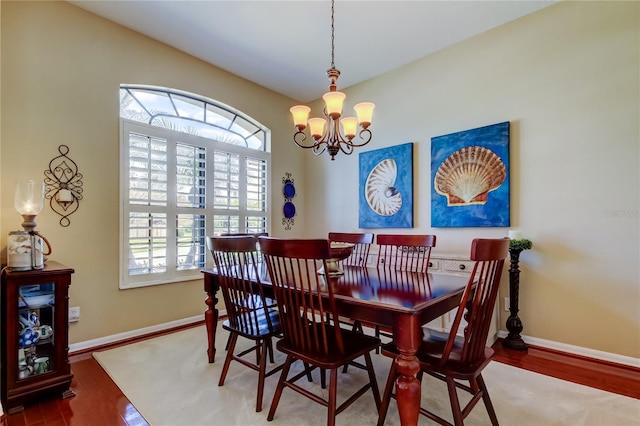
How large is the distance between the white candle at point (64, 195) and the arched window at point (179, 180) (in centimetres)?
44

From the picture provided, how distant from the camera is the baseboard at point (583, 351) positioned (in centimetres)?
238

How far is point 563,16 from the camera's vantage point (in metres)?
2.70

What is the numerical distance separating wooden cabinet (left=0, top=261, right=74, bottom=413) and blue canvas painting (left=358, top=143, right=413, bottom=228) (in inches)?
121

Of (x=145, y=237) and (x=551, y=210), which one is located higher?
(x=551, y=210)

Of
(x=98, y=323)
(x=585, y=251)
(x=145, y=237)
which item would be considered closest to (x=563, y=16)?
(x=585, y=251)

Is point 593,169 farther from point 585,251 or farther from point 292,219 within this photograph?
point 292,219

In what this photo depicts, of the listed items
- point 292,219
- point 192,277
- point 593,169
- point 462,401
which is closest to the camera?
point 462,401

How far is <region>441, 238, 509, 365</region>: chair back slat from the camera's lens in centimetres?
137

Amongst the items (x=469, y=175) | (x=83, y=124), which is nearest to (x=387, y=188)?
(x=469, y=175)

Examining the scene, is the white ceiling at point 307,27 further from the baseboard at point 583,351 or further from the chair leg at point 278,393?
the baseboard at point 583,351

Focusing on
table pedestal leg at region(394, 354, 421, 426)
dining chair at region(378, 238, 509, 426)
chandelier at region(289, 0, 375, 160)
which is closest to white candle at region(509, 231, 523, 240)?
dining chair at region(378, 238, 509, 426)

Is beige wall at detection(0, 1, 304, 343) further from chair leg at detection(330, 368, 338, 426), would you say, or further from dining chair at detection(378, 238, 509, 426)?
dining chair at detection(378, 238, 509, 426)

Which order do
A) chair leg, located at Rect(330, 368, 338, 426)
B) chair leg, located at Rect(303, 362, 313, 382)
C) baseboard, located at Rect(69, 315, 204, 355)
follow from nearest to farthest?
1. chair leg, located at Rect(330, 368, 338, 426)
2. chair leg, located at Rect(303, 362, 313, 382)
3. baseboard, located at Rect(69, 315, 204, 355)

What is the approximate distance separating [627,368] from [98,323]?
4.42 metres
